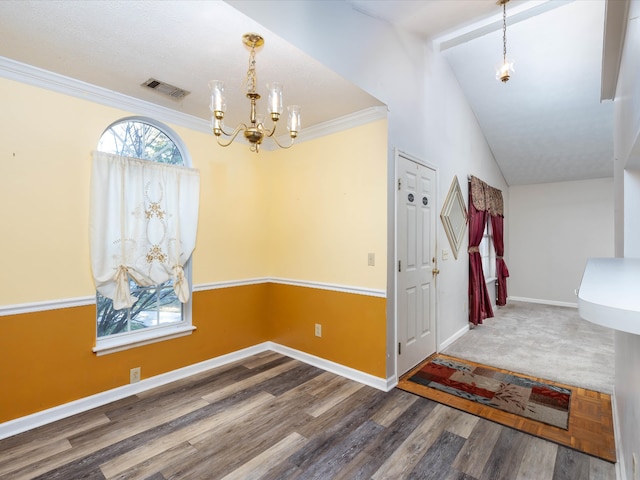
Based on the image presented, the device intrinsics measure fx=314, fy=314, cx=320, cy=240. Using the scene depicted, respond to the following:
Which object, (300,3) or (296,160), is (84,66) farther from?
(296,160)

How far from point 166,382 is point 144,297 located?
0.81 m

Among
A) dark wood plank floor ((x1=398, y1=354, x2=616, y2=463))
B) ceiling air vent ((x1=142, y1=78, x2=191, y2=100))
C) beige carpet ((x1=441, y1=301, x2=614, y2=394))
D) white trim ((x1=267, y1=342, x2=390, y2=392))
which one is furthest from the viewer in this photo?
beige carpet ((x1=441, y1=301, x2=614, y2=394))

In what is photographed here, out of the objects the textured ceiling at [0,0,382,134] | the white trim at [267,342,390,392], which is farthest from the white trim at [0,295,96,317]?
the white trim at [267,342,390,392]

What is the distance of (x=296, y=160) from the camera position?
11.7 feet

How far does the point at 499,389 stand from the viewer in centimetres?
281

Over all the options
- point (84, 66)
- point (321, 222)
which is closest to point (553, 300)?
point (321, 222)

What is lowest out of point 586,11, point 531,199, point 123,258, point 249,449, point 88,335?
point 249,449

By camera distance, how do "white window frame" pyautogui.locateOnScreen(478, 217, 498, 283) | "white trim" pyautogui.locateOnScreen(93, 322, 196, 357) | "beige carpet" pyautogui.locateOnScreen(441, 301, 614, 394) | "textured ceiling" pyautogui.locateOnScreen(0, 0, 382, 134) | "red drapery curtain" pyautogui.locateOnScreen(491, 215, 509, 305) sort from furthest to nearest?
"red drapery curtain" pyautogui.locateOnScreen(491, 215, 509, 305), "white window frame" pyautogui.locateOnScreen(478, 217, 498, 283), "beige carpet" pyautogui.locateOnScreen(441, 301, 614, 394), "white trim" pyautogui.locateOnScreen(93, 322, 196, 357), "textured ceiling" pyautogui.locateOnScreen(0, 0, 382, 134)

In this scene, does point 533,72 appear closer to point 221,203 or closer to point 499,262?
point 499,262

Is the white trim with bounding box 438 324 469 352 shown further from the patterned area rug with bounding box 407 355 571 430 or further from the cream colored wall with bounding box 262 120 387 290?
the cream colored wall with bounding box 262 120 387 290

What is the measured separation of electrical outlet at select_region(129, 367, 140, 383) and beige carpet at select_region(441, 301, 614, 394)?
3.22 meters

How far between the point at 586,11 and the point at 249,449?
200 inches

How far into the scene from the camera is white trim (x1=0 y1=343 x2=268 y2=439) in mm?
2156

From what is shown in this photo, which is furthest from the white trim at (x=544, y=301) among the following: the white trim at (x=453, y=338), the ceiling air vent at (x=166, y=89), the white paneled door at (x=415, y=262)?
the ceiling air vent at (x=166, y=89)
